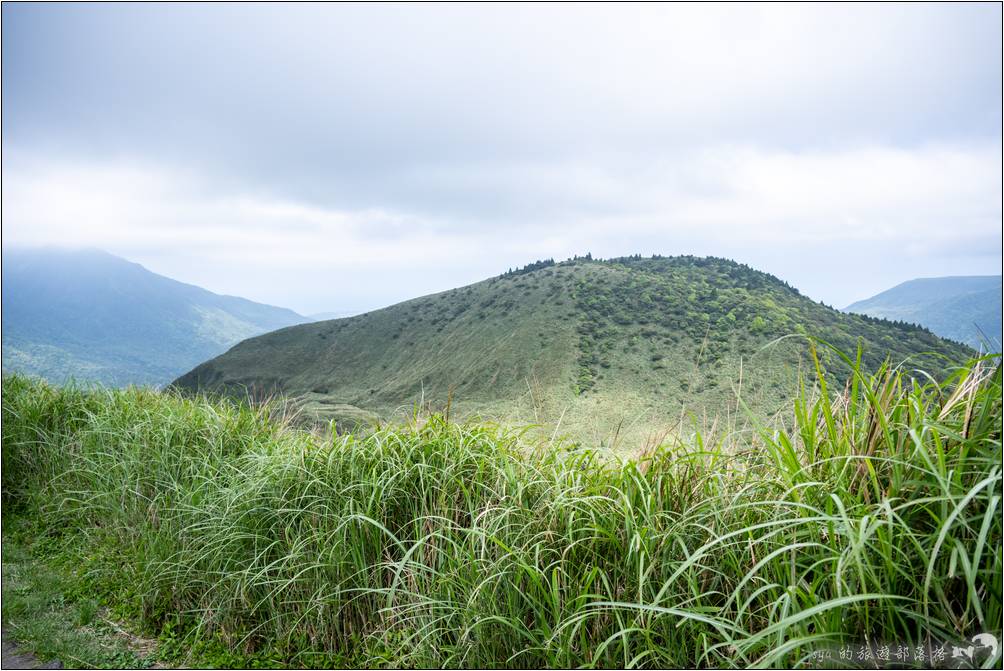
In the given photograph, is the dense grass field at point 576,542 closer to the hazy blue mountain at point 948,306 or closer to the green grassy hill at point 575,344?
the hazy blue mountain at point 948,306

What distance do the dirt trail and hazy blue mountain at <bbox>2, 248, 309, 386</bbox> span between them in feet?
257

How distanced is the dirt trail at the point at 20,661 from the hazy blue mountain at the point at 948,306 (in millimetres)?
3759

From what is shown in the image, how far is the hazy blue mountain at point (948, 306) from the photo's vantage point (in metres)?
1.94

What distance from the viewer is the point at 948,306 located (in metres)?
13.0

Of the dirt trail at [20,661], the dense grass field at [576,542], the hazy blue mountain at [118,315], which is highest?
the hazy blue mountain at [118,315]

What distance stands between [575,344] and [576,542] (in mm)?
26990

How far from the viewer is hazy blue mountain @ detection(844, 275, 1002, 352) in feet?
6.35

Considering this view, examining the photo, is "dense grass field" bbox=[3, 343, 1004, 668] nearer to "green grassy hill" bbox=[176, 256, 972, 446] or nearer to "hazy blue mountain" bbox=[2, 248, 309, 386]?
"green grassy hill" bbox=[176, 256, 972, 446]

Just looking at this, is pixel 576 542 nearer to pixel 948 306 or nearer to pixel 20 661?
pixel 20 661

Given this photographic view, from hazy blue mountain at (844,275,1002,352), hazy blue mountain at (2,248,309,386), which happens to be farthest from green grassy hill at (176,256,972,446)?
hazy blue mountain at (2,248,309,386)

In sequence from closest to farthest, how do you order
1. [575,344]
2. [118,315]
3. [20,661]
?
1. [20,661]
2. [575,344]
3. [118,315]

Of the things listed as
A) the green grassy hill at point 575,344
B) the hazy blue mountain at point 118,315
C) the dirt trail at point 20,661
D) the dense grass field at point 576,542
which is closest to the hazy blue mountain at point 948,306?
the dense grass field at point 576,542

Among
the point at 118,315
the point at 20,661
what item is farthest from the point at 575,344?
the point at 118,315

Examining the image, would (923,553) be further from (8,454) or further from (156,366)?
(156,366)
